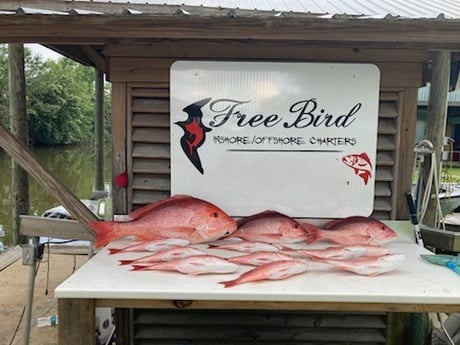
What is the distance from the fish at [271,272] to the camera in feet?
5.01

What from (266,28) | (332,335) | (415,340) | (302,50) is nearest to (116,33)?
(266,28)

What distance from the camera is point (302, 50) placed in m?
2.36

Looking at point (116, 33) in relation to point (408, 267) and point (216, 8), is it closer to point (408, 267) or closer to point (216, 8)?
point (216, 8)

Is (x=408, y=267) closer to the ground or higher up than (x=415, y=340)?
higher up

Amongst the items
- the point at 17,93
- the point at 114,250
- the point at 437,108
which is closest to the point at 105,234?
the point at 114,250

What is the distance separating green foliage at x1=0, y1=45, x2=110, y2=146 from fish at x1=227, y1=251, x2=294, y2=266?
79.3 feet

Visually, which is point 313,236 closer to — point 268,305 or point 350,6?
point 268,305

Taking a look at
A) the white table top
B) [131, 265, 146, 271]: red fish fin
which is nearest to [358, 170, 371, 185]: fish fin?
the white table top

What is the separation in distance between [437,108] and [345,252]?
149cm

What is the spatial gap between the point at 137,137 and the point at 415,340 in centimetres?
220

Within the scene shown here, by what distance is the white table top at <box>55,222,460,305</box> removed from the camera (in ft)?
4.68

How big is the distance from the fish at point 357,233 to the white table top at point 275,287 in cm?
45

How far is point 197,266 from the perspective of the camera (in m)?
A: 1.62

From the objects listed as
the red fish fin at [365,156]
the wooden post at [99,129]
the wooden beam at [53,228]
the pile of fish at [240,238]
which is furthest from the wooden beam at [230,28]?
the wooden post at [99,129]
